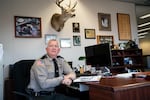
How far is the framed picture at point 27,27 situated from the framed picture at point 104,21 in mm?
1622

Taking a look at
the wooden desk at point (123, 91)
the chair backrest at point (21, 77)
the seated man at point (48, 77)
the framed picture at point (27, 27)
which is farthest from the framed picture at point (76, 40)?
the wooden desk at point (123, 91)

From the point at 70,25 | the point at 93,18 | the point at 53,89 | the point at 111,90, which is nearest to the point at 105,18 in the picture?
the point at 93,18

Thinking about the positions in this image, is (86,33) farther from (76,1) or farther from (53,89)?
(53,89)

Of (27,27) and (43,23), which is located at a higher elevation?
(43,23)

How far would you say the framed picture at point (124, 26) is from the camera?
5.20 m

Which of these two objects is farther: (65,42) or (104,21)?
(104,21)

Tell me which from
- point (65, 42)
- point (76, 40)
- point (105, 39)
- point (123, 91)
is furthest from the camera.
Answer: point (105, 39)

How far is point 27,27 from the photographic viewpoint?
13.3ft

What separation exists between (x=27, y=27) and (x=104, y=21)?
203cm

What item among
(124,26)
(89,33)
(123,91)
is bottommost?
(123,91)

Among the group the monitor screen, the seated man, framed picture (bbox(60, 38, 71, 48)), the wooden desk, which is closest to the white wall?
framed picture (bbox(60, 38, 71, 48))

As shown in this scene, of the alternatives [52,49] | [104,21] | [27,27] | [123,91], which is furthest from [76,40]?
[123,91]

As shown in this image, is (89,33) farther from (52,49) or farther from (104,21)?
(52,49)

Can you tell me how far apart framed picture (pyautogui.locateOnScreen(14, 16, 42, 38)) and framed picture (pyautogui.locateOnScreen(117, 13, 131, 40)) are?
227 centimetres
